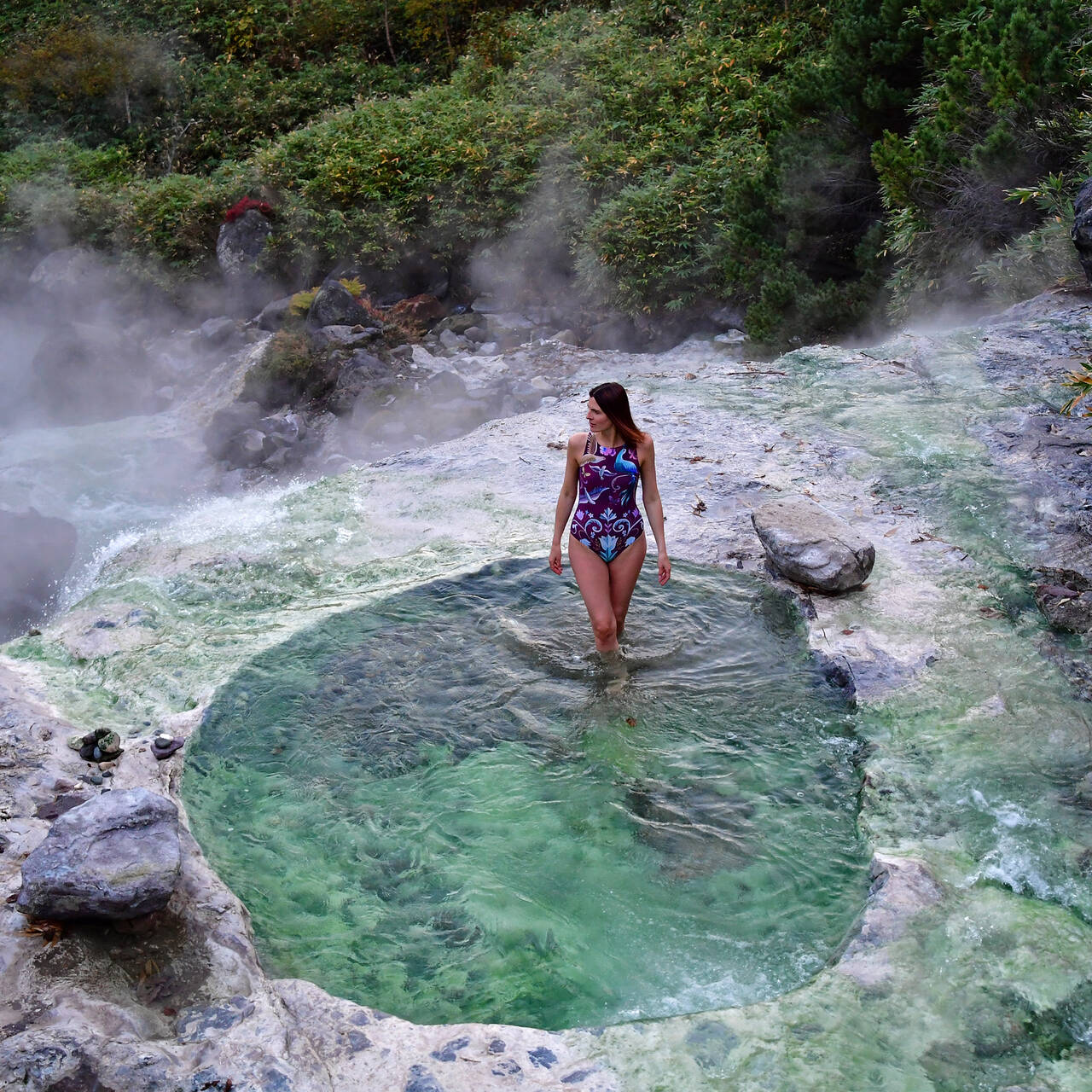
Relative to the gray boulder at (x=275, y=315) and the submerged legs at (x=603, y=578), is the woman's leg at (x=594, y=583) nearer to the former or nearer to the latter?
the submerged legs at (x=603, y=578)

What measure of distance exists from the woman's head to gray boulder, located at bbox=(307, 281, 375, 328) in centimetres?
1059

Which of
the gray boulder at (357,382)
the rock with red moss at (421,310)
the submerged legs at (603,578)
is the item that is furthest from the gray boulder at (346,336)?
the submerged legs at (603,578)

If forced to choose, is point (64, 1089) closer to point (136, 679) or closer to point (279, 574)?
point (136, 679)

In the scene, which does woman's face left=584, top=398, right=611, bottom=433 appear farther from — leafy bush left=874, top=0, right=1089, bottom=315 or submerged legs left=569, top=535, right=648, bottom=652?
leafy bush left=874, top=0, right=1089, bottom=315

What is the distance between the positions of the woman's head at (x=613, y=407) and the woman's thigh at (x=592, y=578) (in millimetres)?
667

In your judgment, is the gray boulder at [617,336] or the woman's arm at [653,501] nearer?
the woman's arm at [653,501]

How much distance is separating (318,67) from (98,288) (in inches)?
332

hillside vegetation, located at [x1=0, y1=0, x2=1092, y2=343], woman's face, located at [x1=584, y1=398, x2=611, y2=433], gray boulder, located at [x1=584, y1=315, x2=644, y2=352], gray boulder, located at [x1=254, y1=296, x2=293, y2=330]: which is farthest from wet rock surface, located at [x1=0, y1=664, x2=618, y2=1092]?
gray boulder, located at [x1=254, y1=296, x2=293, y2=330]

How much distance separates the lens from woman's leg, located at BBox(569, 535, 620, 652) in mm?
5125

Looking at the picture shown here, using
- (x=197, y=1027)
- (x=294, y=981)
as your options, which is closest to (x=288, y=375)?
(x=294, y=981)

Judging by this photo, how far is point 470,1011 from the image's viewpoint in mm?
3340

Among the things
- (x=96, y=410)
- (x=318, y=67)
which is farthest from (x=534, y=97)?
(x=96, y=410)

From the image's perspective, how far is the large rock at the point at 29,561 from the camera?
9.65m

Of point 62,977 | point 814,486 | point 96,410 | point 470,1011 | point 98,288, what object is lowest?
point 96,410
